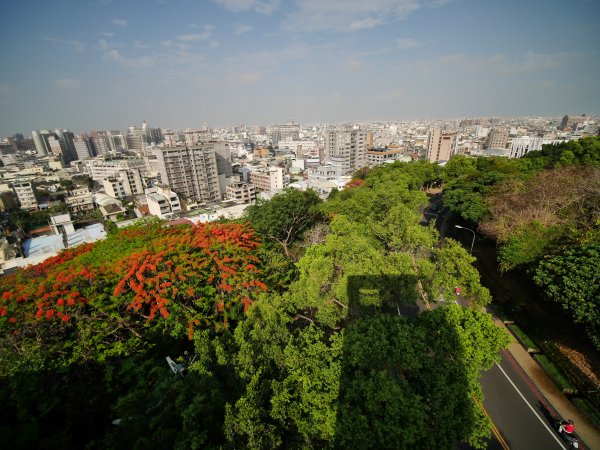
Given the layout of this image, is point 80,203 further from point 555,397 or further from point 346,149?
point 555,397

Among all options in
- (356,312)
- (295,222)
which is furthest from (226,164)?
(356,312)

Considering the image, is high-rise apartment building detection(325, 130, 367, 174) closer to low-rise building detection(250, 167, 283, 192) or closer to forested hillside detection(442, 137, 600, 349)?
low-rise building detection(250, 167, 283, 192)

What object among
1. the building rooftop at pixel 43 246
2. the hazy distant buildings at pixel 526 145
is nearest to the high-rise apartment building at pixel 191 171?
the building rooftop at pixel 43 246

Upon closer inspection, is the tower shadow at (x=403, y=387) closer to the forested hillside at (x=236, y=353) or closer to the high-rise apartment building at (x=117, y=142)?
the forested hillside at (x=236, y=353)

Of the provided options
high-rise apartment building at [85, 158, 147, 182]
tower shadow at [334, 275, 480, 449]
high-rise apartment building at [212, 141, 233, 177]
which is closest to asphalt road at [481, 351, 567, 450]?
tower shadow at [334, 275, 480, 449]

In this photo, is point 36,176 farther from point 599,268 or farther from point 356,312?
point 599,268
